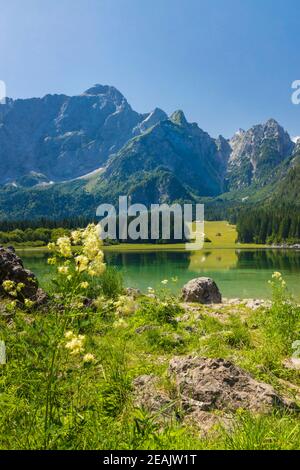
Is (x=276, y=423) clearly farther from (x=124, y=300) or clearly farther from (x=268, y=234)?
(x=268, y=234)

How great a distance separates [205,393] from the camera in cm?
664

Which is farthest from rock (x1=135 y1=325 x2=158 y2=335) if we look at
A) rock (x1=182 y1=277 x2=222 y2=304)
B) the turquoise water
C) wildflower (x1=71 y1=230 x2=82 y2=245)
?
rock (x1=182 y1=277 x2=222 y2=304)

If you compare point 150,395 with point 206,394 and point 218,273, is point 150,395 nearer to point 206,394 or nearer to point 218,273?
point 206,394

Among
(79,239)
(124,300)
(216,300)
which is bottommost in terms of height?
(216,300)

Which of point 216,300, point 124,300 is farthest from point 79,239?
point 216,300

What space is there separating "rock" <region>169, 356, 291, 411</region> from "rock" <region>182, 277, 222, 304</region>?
48.6 feet

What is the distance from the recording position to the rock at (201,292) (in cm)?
2225

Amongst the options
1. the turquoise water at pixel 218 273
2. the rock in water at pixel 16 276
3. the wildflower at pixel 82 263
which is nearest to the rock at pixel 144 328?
the turquoise water at pixel 218 273

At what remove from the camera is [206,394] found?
6.62 meters

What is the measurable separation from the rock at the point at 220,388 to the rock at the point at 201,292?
1482 cm

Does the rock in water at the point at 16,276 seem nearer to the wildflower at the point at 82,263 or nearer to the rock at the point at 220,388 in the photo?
the rock at the point at 220,388

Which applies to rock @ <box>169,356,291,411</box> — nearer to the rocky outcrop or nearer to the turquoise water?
the rocky outcrop

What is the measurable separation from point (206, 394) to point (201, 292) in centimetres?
1592
